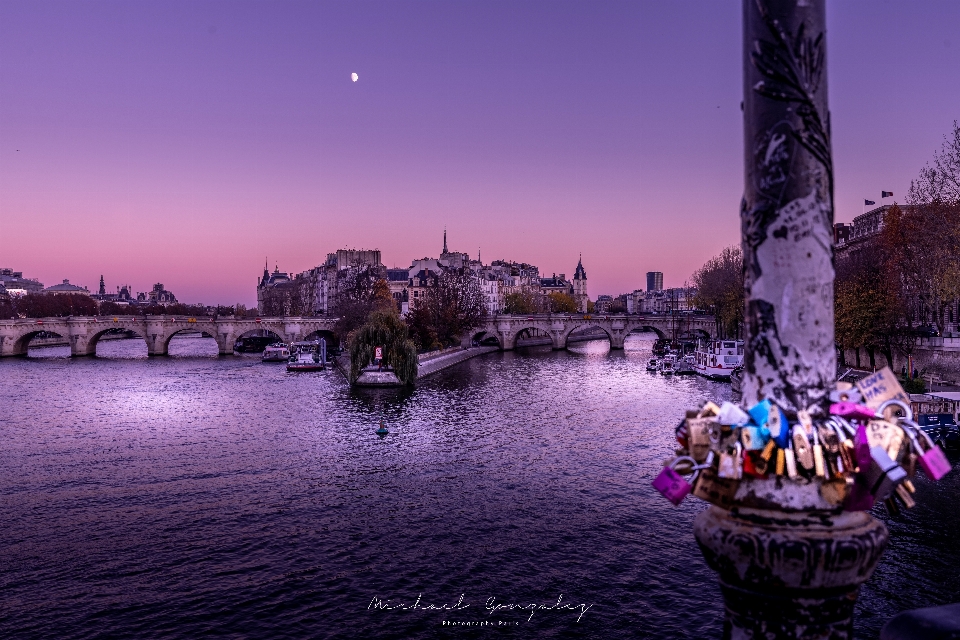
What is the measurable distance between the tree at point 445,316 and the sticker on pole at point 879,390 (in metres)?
90.3

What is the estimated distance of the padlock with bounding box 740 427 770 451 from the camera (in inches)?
135

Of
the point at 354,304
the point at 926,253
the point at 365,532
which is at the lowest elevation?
the point at 365,532

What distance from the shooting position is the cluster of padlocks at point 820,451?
3408 mm

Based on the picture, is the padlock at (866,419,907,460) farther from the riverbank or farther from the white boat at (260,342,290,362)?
the white boat at (260,342,290,362)

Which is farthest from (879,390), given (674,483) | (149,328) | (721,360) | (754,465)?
(149,328)

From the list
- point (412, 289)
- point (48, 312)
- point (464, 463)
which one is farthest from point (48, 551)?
point (48, 312)

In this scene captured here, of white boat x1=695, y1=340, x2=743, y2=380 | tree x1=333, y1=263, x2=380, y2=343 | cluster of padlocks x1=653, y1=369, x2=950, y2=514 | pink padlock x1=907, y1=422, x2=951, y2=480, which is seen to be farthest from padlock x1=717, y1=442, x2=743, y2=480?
white boat x1=695, y1=340, x2=743, y2=380

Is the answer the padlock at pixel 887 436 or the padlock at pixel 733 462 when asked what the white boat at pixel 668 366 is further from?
the padlock at pixel 733 462

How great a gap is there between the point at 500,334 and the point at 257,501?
9833cm

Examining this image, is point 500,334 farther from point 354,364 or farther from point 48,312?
point 48,312

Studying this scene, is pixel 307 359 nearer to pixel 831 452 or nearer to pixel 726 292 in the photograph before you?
pixel 726 292

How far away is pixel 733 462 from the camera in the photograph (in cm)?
346

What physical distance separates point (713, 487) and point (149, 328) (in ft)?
405

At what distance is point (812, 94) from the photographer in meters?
3.72
